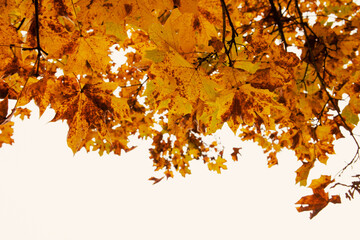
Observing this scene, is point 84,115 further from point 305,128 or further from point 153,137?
point 153,137

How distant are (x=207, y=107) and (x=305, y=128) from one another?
1226 mm

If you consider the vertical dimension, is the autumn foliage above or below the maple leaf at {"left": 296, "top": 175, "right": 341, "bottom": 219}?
above

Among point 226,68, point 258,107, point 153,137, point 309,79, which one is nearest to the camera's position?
point 226,68

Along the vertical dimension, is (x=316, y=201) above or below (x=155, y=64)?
below

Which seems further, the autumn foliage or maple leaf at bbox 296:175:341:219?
maple leaf at bbox 296:175:341:219

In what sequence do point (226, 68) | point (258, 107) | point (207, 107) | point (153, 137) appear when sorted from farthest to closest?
point (153, 137)
point (207, 107)
point (258, 107)
point (226, 68)

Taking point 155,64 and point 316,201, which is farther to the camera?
point 316,201

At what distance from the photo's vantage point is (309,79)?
5.54 ft

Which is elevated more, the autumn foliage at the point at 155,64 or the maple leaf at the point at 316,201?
the autumn foliage at the point at 155,64

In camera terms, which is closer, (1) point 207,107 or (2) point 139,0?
(2) point 139,0

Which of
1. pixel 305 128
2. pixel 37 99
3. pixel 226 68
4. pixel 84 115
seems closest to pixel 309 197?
pixel 226 68

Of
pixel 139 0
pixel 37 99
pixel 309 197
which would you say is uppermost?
pixel 139 0

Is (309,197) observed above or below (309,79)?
below

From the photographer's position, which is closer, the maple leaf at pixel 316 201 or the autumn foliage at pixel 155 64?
the autumn foliage at pixel 155 64
